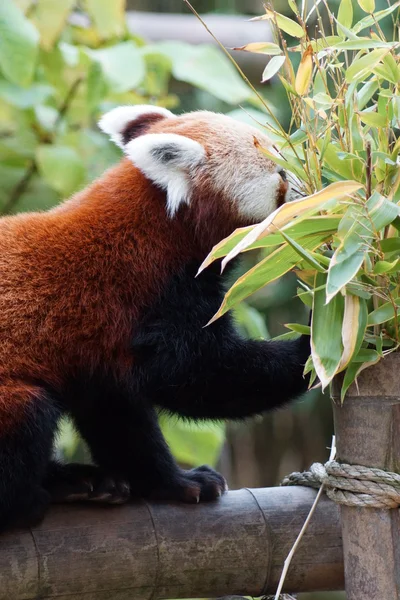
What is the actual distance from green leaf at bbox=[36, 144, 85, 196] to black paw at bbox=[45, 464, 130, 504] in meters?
1.00

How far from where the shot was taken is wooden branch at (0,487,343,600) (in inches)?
58.2

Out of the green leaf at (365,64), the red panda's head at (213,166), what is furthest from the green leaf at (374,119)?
the red panda's head at (213,166)

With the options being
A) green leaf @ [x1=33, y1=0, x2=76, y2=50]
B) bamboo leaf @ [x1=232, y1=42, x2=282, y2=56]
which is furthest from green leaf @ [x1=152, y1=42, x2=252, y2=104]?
bamboo leaf @ [x1=232, y1=42, x2=282, y2=56]

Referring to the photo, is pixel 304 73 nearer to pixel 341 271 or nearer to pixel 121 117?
pixel 341 271

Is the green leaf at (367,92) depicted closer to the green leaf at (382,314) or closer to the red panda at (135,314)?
the green leaf at (382,314)

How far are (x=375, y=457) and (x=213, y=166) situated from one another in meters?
0.70

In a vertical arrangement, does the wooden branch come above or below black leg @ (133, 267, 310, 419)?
below

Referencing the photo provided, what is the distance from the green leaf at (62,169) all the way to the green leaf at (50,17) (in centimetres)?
33

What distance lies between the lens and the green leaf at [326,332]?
1.12 m

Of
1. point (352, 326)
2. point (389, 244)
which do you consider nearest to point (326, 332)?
point (352, 326)

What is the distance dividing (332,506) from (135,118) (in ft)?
3.05

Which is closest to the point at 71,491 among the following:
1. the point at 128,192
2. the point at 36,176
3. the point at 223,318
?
the point at 223,318

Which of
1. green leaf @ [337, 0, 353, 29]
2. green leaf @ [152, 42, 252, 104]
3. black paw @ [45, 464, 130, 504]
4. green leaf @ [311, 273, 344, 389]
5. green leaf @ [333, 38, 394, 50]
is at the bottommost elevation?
black paw @ [45, 464, 130, 504]

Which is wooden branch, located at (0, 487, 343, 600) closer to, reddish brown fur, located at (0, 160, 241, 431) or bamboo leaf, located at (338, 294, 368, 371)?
reddish brown fur, located at (0, 160, 241, 431)
